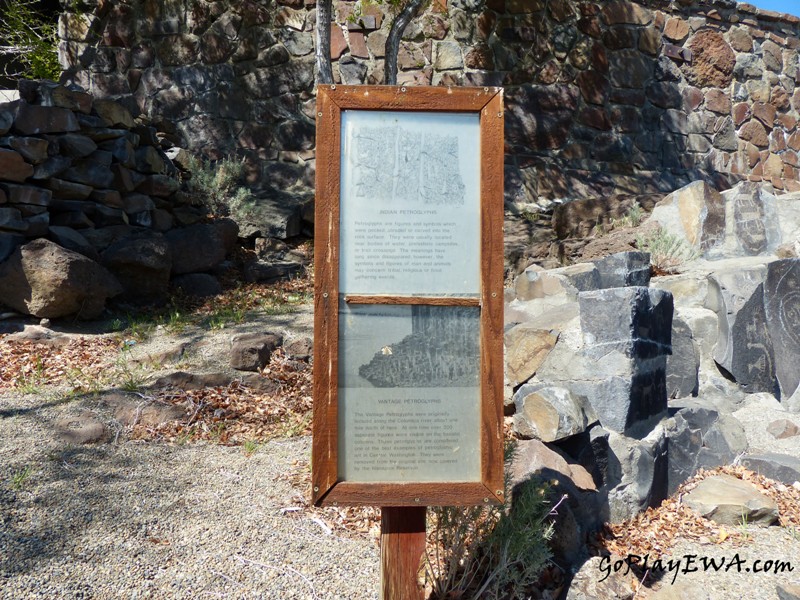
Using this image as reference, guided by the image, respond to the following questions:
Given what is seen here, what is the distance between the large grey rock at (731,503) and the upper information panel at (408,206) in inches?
94.8

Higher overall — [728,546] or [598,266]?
[598,266]

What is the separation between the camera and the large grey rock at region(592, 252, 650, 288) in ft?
18.0

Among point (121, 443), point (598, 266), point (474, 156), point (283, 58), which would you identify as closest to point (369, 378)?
point (474, 156)

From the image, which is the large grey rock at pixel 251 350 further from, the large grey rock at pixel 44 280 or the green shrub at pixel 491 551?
the green shrub at pixel 491 551

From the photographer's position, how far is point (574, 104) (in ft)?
31.6

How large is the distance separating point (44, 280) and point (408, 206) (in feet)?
14.5

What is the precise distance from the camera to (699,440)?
4.34 meters

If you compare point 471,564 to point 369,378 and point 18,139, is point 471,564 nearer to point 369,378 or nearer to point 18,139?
point 369,378

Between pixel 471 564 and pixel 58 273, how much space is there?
444 centimetres

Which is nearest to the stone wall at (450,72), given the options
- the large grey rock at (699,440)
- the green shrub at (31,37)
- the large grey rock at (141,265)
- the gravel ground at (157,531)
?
the green shrub at (31,37)

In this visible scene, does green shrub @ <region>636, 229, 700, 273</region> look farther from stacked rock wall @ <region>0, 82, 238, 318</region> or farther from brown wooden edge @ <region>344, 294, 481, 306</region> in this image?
brown wooden edge @ <region>344, 294, 481, 306</region>

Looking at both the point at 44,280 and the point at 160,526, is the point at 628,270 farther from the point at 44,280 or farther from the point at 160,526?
the point at 44,280

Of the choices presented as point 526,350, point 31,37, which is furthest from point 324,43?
point 31,37

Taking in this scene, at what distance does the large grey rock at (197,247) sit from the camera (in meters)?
7.14
